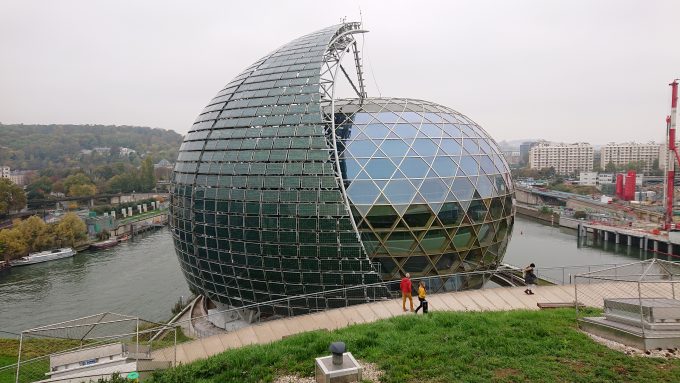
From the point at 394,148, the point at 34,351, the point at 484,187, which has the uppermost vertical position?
the point at 394,148

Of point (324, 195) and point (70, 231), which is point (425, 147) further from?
point (70, 231)

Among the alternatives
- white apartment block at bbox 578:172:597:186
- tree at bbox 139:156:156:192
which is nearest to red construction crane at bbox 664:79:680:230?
white apartment block at bbox 578:172:597:186

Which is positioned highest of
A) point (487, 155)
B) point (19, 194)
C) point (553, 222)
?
point (487, 155)

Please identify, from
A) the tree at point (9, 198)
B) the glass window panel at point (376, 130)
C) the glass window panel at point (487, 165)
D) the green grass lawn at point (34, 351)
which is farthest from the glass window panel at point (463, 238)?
the tree at point (9, 198)

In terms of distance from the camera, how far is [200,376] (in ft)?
37.1

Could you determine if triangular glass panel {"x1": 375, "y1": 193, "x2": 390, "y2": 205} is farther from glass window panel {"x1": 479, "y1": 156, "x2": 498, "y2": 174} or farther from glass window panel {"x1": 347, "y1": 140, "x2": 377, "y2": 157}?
glass window panel {"x1": 479, "y1": 156, "x2": 498, "y2": 174}

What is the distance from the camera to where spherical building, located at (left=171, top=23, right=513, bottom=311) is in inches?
858

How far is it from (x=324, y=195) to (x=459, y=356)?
11963 mm

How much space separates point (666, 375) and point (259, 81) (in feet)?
80.4

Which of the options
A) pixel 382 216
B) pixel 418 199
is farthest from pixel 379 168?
pixel 382 216

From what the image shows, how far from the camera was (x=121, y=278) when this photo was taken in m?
52.5

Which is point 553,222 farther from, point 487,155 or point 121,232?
point 121,232

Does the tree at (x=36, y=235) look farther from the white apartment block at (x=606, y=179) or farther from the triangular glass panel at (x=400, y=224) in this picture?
the white apartment block at (x=606, y=179)

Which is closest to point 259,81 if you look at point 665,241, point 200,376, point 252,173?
point 252,173
